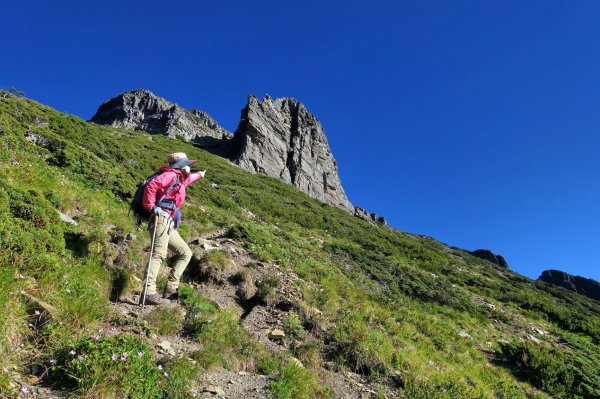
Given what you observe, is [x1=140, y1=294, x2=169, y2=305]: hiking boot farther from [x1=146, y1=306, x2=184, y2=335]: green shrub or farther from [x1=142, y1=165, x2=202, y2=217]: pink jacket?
[x1=142, y1=165, x2=202, y2=217]: pink jacket

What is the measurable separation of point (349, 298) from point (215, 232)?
18.1 feet

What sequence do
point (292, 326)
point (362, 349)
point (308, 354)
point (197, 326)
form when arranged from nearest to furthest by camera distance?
point (197, 326) < point (308, 354) < point (362, 349) < point (292, 326)

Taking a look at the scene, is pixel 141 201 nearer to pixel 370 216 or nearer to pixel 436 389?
pixel 436 389

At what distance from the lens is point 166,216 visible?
6.47m

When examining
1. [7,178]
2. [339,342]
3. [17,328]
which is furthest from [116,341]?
[7,178]

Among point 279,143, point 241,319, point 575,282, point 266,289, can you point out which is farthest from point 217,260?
point 575,282

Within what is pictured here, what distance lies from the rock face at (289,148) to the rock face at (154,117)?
26.9 metres

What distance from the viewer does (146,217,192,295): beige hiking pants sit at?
6398 millimetres

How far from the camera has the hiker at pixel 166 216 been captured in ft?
20.9

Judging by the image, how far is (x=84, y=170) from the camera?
13836mm

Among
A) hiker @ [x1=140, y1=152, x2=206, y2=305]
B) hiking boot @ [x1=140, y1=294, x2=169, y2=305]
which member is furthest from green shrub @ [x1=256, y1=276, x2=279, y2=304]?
hiking boot @ [x1=140, y1=294, x2=169, y2=305]

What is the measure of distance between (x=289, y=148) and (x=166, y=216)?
258 ft

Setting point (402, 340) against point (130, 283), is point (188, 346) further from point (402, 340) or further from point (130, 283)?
point (402, 340)

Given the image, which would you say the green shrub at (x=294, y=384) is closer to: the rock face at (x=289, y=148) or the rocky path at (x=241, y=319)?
the rocky path at (x=241, y=319)
